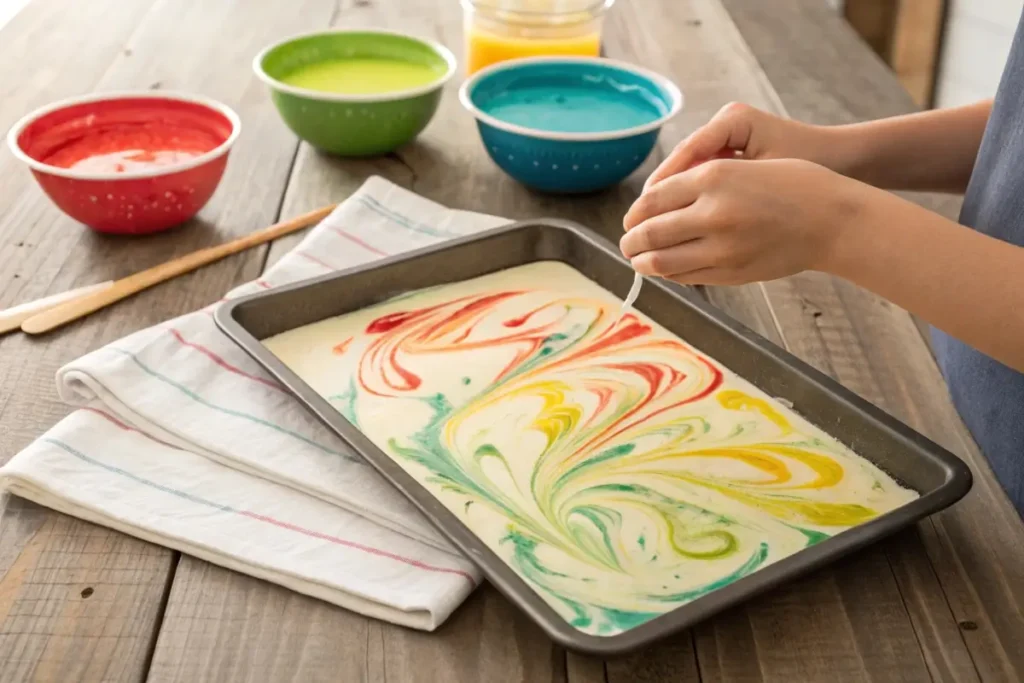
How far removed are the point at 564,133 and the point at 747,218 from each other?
0.42 m

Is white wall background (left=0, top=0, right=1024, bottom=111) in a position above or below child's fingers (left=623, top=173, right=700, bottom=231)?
below

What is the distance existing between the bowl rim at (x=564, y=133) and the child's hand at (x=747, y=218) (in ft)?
1.15

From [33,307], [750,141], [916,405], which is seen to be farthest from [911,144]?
[33,307]

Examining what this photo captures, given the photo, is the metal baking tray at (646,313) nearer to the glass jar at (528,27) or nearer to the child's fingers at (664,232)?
the child's fingers at (664,232)

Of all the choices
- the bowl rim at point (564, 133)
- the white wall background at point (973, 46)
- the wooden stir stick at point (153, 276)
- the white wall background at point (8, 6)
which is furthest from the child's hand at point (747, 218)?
the white wall background at point (8, 6)

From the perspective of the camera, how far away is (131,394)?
0.83 metres

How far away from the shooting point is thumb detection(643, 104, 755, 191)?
91cm

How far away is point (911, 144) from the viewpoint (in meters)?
1.02

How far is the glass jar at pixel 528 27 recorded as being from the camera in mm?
1299

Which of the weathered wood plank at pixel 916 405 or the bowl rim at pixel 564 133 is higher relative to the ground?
the bowl rim at pixel 564 133

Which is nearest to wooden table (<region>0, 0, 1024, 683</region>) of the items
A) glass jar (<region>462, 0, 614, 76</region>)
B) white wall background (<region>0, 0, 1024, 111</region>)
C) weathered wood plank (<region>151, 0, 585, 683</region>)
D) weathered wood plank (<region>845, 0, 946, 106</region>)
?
weathered wood plank (<region>151, 0, 585, 683</region>)

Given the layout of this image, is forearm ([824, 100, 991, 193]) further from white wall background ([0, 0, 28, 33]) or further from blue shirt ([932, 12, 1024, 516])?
white wall background ([0, 0, 28, 33])

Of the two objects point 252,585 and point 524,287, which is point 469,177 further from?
point 252,585

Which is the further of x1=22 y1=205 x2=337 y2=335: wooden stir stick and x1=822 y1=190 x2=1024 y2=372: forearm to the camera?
x1=22 y1=205 x2=337 y2=335: wooden stir stick
